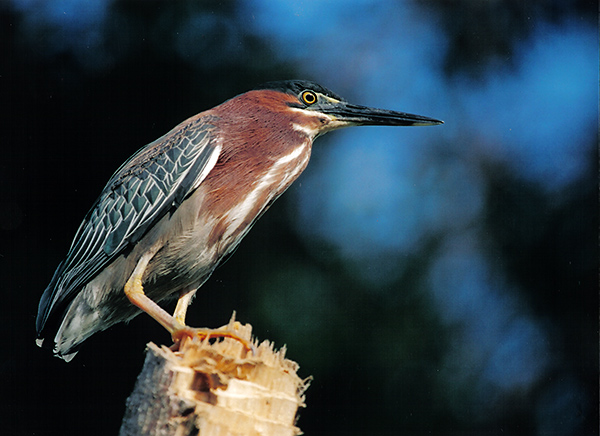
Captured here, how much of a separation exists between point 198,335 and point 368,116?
3.28 feet

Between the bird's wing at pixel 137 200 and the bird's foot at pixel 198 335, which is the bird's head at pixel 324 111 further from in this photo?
the bird's foot at pixel 198 335

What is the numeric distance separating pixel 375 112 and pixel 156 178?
2.59 feet

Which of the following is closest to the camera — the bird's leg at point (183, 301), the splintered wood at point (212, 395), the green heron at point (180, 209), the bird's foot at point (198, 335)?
the splintered wood at point (212, 395)

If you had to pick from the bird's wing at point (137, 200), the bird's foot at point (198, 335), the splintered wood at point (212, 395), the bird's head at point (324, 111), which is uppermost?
the bird's head at point (324, 111)

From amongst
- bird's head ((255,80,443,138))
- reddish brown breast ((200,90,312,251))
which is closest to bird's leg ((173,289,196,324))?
reddish brown breast ((200,90,312,251))

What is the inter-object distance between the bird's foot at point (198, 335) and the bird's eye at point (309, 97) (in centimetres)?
92

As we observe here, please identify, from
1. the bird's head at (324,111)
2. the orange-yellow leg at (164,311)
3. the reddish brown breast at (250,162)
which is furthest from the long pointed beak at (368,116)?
the orange-yellow leg at (164,311)

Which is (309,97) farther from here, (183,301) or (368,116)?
(183,301)

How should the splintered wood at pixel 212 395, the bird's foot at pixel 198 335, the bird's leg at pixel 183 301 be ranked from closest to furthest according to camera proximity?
the splintered wood at pixel 212 395
the bird's foot at pixel 198 335
the bird's leg at pixel 183 301

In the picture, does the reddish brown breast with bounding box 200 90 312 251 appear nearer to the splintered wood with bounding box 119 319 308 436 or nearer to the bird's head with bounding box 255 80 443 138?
the bird's head with bounding box 255 80 443 138

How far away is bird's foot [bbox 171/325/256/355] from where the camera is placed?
1.43 m

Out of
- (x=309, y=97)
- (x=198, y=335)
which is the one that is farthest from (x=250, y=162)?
(x=198, y=335)

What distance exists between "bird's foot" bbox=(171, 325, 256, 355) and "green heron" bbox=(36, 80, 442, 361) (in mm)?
200

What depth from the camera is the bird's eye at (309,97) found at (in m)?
2.06
